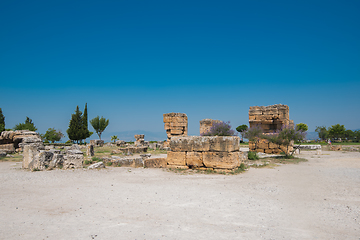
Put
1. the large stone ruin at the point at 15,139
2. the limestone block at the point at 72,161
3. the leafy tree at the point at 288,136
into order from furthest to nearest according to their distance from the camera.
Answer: the large stone ruin at the point at 15,139
the leafy tree at the point at 288,136
the limestone block at the point at 72,161

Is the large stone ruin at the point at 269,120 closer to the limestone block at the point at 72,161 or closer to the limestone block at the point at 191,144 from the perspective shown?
the limestone block at the point at 191,144

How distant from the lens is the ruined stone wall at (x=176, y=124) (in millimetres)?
20578

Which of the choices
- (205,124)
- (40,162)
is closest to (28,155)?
(40,162)

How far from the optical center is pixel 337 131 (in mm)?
48750

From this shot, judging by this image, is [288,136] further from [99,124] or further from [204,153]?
[99,124]

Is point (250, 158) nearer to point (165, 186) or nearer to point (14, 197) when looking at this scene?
point (165, 186)

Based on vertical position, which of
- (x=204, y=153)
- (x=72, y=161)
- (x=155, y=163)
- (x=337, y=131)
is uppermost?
(x=337, y=131)

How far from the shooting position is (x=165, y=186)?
6816 mm

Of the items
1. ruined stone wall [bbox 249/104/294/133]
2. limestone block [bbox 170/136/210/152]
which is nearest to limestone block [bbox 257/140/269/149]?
Result: ruined stone wall [bbox 249/104/294/133]

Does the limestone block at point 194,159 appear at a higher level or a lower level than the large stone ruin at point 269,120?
lower

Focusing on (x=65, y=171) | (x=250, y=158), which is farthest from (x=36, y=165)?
(x=250, y=158)

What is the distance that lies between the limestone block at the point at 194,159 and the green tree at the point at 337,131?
166 ft

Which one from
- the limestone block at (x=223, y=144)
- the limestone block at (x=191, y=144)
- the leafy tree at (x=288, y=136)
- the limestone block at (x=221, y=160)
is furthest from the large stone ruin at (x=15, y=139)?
the leafy tree at (x=288, y=136)

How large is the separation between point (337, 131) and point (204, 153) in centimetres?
5046
